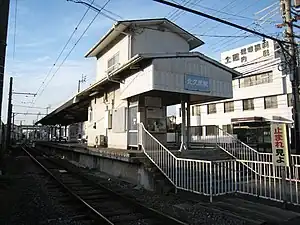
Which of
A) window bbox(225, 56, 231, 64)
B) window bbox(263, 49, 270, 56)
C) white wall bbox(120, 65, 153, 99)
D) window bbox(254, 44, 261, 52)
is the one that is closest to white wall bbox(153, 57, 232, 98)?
white wall bbox(120, 65, 153, 99)

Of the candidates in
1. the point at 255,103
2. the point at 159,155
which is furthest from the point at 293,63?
the point at 255,103

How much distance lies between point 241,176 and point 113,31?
1043cm

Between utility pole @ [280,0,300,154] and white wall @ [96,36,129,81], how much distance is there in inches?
323

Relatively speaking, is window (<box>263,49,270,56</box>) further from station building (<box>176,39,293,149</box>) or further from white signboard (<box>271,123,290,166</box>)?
white signboard (<box>271,123,290,166</box>)

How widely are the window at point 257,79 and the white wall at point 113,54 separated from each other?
22.6 m

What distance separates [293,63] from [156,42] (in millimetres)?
7162

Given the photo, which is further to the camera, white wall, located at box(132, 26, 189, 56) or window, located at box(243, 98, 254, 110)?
window, located at box(243, 98, 254, 110)

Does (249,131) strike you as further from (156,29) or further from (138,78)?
(138,78)

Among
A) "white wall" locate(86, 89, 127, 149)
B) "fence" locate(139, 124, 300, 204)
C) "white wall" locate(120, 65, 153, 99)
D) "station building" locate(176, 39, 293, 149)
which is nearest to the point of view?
"fence" locate(139, 124, 300, 204)

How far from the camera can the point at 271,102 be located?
33188 mm

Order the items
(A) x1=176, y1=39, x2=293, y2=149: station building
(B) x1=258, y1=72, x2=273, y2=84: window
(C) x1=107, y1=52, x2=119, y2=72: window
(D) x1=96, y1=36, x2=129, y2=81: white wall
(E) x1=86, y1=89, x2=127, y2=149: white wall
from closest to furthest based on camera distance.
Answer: (E) x1=86, y1=89, x2=127, y2=149: white wall
(D) x1=96, y1=36, x2=129, y2=81: white wall
(C) x1=107, y1=52, x2=119, y2=72: window
(A) x1=176, y1=39, x2=293, y2=149: station building
(B) x1=258, y1=72, x2=273, y2=84: window

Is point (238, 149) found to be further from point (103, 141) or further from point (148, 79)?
point (103, 141)

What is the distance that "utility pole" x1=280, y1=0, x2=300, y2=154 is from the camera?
43.3 feet

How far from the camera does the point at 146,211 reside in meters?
7.18
